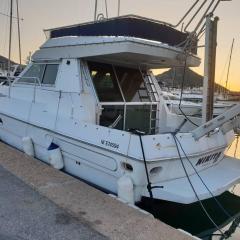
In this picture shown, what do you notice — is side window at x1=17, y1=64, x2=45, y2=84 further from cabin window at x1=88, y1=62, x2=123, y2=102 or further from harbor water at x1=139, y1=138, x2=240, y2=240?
harbor water at x1=139, y1=138, x2=240, y2=240

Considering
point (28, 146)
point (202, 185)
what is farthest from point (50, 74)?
point (202, 185)

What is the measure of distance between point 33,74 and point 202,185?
14.4 ft

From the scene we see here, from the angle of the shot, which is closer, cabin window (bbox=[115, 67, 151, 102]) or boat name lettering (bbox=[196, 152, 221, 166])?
boat name lettering (bbox=[196, 152, 221, 166])

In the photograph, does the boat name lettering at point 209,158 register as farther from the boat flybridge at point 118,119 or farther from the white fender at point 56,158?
the white fender at point 56,158

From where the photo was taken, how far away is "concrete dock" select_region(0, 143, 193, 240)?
374 cm

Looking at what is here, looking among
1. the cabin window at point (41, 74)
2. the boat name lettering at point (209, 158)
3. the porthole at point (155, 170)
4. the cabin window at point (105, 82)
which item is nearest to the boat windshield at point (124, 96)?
the cabin window at point (105, 82)

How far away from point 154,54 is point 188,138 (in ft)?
4.83

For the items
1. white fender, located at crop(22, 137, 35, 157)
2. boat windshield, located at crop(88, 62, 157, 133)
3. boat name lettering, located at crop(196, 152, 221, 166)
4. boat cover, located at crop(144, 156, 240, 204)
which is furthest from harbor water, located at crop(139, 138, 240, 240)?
white fender, located at crop(22, 137, 35, 157)

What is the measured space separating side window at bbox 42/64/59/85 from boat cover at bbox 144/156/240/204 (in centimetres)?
321

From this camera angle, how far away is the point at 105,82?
269 inches

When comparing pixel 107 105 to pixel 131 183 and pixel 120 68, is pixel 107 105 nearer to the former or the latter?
pixel 120 68

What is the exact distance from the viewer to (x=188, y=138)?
18.3 ft

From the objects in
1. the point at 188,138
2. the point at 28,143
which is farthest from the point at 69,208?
the point at 28,143

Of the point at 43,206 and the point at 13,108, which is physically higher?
the point at 13,108
